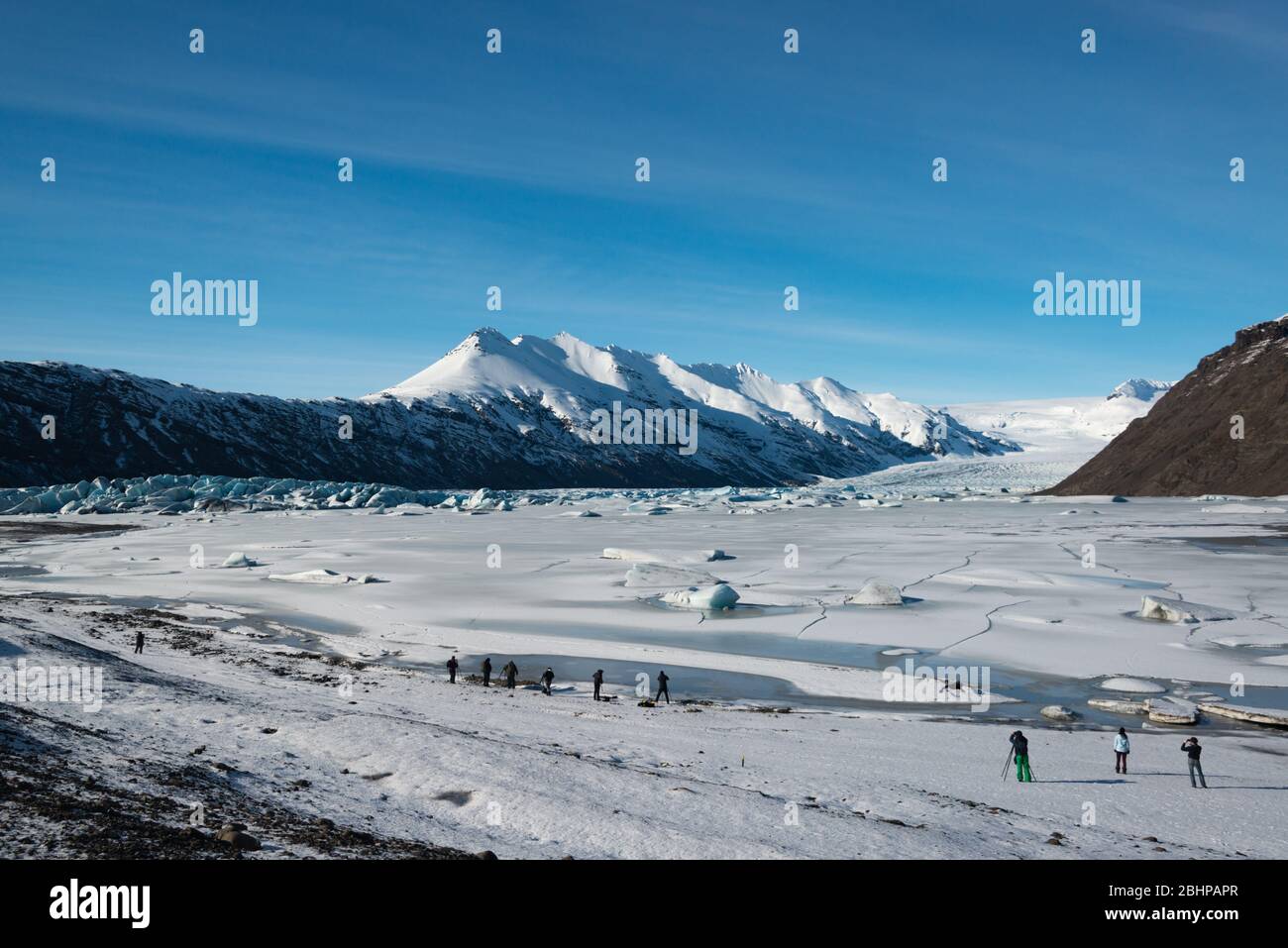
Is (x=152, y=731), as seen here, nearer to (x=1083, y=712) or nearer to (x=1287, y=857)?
(x=1287, y=857)

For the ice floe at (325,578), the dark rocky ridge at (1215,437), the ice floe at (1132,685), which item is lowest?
the ice floe at (1132,685)

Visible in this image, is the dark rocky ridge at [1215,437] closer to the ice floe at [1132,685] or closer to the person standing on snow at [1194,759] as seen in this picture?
the ice floe at [1132,685]

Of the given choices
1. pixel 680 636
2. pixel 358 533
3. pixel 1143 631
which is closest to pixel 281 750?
pixel 680 636

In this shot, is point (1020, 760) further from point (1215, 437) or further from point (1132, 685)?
point (1215, 437)

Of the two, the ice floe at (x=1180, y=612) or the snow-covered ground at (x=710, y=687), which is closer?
the snow-covered ground at (x=710, y=687)

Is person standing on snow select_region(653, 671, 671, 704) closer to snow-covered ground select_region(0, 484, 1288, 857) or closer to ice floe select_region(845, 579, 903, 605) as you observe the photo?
snow-covered ground select_region(0, 484, 1288, 857)

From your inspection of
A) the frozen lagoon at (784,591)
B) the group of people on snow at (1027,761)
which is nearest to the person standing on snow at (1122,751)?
the group of people on snow at (1027,761)
